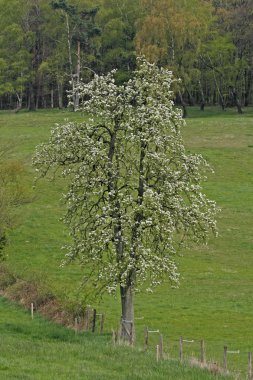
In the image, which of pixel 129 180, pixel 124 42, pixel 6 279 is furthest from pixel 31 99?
pixel 129 180

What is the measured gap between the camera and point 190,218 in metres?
37.6

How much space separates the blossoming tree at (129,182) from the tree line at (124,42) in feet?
253

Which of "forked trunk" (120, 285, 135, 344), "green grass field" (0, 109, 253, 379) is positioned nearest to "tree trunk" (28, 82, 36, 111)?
"green grass field" (0, 109, 253, 379)

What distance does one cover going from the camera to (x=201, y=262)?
59.8 metres

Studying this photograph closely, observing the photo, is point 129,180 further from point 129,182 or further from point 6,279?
point 6,279

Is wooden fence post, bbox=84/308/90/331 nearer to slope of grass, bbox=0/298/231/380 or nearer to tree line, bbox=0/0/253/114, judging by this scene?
slope of grass, bbox=0/298/231/380

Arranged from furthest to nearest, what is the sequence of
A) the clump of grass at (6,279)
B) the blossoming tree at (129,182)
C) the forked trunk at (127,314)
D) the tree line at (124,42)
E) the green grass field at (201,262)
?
the tree line at (124,42) → the clump of grass at (6,279) → the green grass field at (201,262) → the forked trunk at (127,314) → the blossoming tree at (129,182)

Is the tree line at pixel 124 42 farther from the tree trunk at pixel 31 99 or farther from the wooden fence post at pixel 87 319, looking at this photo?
the wooden fence post at pixel 87 319

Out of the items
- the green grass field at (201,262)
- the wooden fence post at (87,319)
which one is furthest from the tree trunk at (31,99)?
the wooden fence post at (87,319)

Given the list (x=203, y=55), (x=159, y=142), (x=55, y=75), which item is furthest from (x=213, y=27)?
(x=159, y=142)

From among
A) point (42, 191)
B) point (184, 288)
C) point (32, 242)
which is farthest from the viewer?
point (42, 191)

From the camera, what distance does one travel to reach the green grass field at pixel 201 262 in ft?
142

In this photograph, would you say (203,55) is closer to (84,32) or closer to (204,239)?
(84,32)

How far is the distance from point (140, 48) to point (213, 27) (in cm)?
1650
